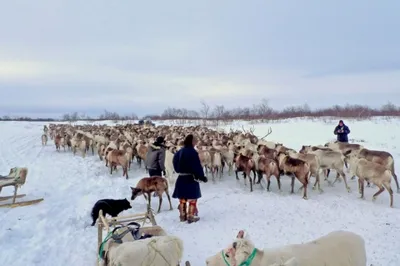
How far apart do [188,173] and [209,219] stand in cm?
112

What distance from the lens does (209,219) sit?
7438 millimetres

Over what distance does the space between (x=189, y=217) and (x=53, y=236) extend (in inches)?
100

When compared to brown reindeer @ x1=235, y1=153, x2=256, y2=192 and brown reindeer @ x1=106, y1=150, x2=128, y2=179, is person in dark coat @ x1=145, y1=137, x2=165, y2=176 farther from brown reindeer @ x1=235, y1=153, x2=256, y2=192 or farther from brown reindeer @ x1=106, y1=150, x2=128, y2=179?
brown reindeer @ x1=106, y1=150, x2=128, y2=179

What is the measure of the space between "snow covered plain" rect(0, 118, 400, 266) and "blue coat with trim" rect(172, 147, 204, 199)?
1.99 ft

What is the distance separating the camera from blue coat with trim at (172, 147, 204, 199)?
712 centimetres

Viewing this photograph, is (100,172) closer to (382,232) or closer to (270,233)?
(270,233)

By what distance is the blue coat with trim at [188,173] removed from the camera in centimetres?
712

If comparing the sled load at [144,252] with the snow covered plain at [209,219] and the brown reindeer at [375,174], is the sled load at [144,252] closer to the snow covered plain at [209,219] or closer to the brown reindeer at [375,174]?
the snow covered plain at [209,219]

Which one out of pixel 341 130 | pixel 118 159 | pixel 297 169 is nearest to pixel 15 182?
pixel 118 159

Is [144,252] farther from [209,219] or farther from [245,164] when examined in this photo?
[245,164]

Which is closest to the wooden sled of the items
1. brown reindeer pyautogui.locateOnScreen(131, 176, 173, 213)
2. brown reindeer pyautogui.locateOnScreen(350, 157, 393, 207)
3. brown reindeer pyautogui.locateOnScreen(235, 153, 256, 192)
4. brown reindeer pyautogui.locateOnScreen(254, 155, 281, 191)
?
brown reindeer pyautogui.locateOnScreen(131, 176, 173, 213)

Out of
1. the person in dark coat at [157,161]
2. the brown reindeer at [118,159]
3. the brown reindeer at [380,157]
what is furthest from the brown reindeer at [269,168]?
the brown reindeer at [118,159]

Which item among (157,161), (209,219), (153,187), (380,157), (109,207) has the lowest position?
(209,219)

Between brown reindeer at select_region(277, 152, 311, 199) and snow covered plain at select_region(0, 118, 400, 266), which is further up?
brown reindeer at select_region(277, 152, 311, 199)
